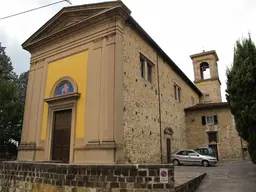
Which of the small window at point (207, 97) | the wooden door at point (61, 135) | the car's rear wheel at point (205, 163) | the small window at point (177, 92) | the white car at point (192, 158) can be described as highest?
the small window at point (207, 97)

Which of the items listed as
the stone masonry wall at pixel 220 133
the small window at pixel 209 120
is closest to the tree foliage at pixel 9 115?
the stone masonry wall at pixel 220 133

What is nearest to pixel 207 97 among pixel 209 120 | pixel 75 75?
pixel 209 120

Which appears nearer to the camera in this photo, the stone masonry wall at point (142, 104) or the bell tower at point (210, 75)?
the stone masonry wall at point (142, 104)

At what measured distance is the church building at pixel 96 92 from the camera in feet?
34.0

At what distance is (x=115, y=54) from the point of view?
Result: 430 inches

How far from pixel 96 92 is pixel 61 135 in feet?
10.8

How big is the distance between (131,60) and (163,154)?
21.4ft

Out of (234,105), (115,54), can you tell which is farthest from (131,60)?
(234,105)

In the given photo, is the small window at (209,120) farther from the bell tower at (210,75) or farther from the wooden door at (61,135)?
the wooden door at (61,135)

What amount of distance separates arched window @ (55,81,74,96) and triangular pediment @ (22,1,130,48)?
133 inches

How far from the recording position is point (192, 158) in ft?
48.9

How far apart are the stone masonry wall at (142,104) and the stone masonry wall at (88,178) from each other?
3866 millimetres

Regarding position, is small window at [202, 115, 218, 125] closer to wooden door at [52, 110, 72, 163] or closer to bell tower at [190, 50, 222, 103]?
bell tower at [190, 50, 222, 103]

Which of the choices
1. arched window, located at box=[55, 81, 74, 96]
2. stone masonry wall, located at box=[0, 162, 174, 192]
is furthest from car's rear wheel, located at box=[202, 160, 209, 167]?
stone masonry wall, located at box=[0, 162, 174, 192]
